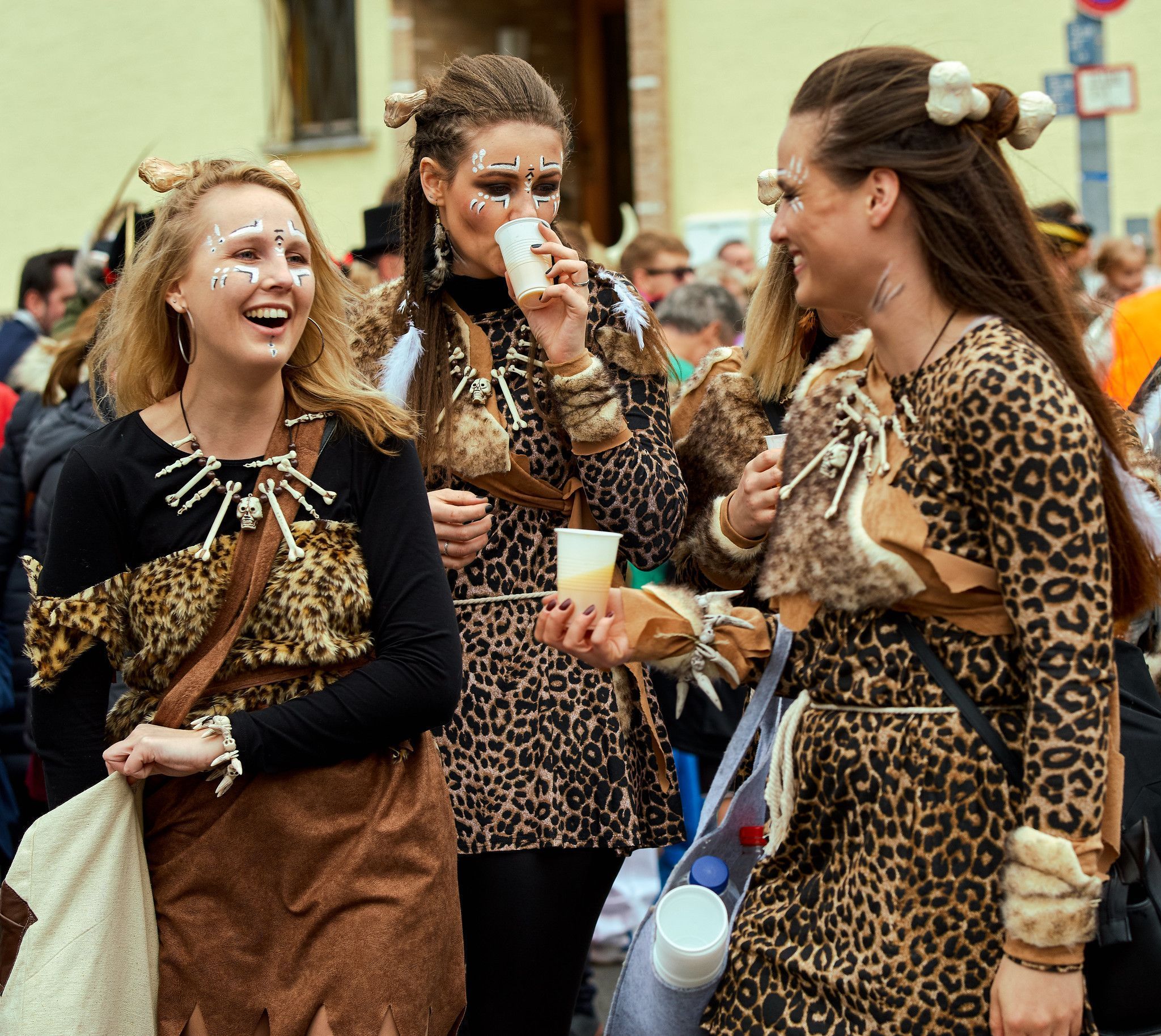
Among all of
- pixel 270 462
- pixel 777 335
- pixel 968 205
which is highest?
pixel 968 205

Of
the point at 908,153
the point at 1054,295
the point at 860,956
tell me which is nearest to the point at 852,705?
the point at 860,956

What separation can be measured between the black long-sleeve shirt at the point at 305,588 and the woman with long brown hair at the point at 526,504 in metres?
0.44

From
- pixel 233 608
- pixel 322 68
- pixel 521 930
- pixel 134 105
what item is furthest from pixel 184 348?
pixel 134 105

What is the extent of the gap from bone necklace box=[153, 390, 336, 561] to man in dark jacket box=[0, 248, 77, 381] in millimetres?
6319

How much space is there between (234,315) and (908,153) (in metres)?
1.23

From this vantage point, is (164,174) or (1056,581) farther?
(164,174)

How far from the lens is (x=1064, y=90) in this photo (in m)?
8.72

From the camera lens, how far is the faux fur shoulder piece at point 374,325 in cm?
346

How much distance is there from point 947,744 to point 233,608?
123 cm

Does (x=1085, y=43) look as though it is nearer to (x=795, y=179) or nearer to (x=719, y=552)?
(x=719, y=552)

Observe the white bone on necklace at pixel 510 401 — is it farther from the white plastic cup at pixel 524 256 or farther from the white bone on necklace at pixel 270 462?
the white bone on necklace at pixel 270 462

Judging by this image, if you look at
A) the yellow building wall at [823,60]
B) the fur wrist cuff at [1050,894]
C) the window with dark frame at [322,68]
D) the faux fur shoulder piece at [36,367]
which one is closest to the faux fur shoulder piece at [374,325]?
the fur wrist cuff at [1050,894]

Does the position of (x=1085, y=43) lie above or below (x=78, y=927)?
above

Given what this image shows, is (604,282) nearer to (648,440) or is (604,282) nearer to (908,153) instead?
(648,440)
